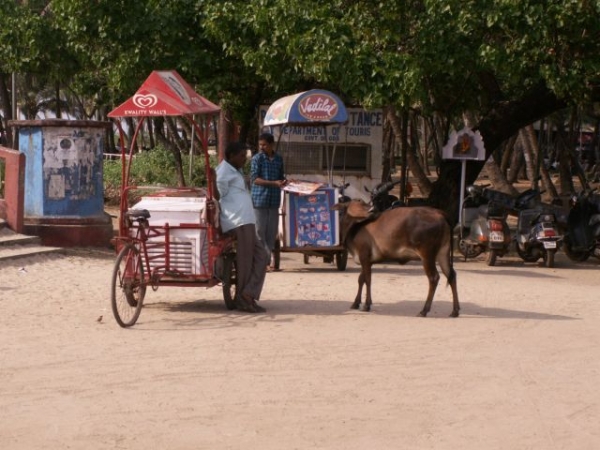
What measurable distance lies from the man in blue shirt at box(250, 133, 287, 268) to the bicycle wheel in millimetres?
3117

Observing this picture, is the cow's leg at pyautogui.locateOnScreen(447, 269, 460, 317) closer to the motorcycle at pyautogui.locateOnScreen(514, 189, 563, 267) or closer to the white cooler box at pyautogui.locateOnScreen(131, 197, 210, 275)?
the white cooler box at pyautogui.locateOnScreen(131, 197, 210, 275)

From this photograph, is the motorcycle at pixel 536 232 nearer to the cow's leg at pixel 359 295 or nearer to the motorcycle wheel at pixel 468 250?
the motorcycle wheel at pixel 468 250

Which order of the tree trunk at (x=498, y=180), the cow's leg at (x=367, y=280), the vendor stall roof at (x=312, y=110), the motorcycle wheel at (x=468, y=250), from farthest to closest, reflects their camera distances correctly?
the tree trunk at (x=498, y=180) < the motorcycle wheel at (x=468, y=250) < the vendor stall roof at (x=312, y=110) < the cow's leg at (x=367, y=280)

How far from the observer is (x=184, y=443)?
6.20m

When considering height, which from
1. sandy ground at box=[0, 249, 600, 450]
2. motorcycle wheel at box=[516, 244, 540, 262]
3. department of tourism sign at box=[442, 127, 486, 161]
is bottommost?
sandy ground at box=[0, 249, 600, 450]

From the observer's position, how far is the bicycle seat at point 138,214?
10023 mm

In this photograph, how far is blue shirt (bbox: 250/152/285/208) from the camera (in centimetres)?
1316

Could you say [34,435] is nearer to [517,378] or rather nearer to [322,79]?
[517,378]

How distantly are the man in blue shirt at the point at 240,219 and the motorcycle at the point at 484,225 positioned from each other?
6.17 metres

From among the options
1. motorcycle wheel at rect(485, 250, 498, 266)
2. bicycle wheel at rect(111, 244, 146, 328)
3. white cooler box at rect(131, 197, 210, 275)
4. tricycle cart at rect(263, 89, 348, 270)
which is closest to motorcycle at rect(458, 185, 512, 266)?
motorcycle wheel at rect(485, 250, 498, 266)

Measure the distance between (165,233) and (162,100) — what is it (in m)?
1.24

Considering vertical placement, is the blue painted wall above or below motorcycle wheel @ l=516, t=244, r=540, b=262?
above

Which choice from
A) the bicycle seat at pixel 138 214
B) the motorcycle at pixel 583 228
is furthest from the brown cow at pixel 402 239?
the motorcycle at pixel 583 228

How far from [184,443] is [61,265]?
27.0ft
